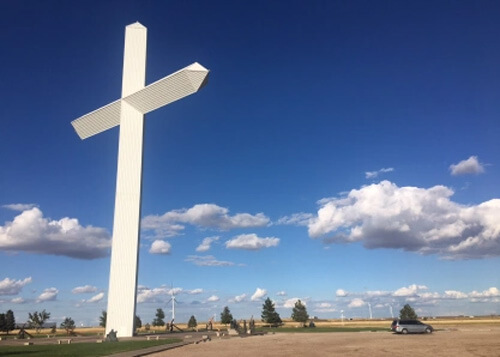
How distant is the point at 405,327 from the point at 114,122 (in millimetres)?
36449

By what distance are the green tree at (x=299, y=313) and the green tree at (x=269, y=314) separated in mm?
5088

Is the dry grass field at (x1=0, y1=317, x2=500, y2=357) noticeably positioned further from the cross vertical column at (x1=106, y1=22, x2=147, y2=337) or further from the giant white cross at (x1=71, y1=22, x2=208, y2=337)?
the giant white cross at (x1=71, y1=22, x2=208, y2=337)

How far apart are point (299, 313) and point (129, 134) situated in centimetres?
5075

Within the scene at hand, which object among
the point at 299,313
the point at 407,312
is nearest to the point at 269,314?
the point at 299,313

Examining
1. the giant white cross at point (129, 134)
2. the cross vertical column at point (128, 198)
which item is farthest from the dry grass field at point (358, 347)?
the giant white cross at point (129, 134)

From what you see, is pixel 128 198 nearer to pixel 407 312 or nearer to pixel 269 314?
pixel 269 314

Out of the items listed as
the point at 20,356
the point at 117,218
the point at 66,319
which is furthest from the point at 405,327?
the point at 66,319

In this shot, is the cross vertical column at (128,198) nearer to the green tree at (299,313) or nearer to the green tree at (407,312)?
the green tree at (299,313)

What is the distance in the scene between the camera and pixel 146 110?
44438mm

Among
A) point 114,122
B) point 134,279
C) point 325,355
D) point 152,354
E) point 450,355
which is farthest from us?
point 114,122

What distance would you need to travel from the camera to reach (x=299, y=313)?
79.0m

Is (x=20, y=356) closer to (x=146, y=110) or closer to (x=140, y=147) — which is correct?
(x=140, y=147)

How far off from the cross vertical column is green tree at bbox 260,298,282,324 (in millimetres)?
39739

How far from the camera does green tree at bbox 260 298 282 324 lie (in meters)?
74.4
